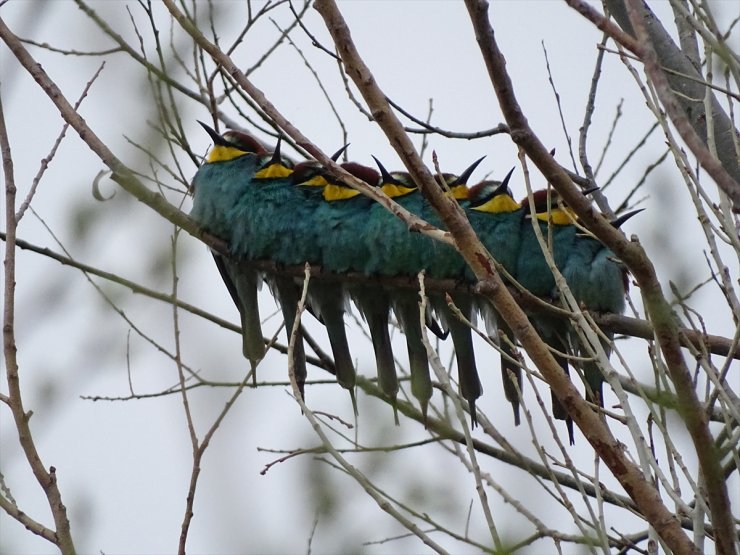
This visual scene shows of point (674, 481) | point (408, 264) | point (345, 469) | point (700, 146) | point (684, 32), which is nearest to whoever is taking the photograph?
point (700, 146)

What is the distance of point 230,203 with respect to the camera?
573 cm

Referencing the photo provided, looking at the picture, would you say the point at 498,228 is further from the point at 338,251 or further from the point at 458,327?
the point at 338,251

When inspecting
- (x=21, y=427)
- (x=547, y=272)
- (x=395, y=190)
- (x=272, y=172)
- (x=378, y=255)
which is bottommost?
(x=21, y=427)

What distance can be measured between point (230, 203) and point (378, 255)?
0.88 metres

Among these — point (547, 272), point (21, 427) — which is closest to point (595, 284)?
point (547, 272)

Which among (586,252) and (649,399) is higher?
(586,252)

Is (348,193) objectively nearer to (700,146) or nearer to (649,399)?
(649,399)

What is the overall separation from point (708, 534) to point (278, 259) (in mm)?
3128

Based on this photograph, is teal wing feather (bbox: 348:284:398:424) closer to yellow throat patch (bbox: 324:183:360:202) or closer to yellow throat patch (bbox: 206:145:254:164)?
yellow throat patch (bbox: 324:183:360:202)

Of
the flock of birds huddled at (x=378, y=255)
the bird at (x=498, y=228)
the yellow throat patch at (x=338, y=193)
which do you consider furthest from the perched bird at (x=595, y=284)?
the yellow throat patch at (x=338, y=193)

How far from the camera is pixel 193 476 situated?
2.72 metres

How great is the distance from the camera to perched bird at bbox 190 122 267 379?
570cm

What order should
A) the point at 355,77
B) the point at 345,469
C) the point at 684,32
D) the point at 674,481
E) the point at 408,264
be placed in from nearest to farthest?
1. the point at 345,469
2. the point at 355,77
3. the point at 674,481
4. the point at 684,32
5. the point at 408,264

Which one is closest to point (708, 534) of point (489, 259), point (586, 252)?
point (489, 259)
